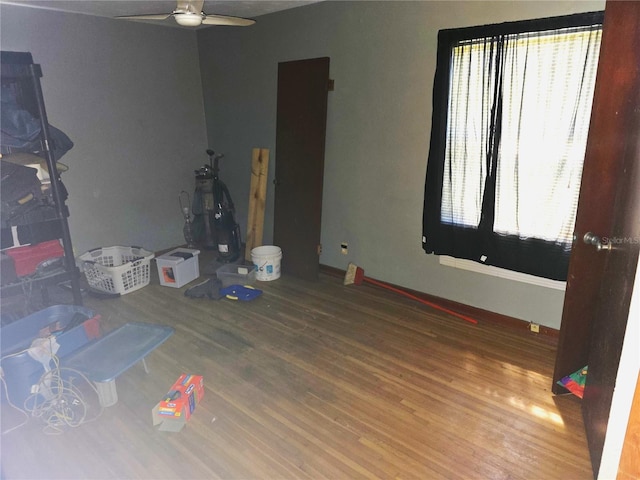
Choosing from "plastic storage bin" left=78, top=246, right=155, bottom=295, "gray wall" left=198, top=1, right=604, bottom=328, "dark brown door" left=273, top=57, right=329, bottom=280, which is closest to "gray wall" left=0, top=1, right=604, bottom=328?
"gray wall" left=198, top=1, right=604, bottom=328

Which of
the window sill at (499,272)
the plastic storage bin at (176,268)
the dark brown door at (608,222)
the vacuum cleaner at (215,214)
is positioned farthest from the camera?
the vacuum cleaner at (215,214)

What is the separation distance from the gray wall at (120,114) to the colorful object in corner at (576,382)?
3814 millimetres

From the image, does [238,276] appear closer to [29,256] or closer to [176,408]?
[29,256]

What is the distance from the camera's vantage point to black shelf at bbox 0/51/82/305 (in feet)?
8.14

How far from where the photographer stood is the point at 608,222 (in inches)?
74.7

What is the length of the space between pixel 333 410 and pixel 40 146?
2.38 metres

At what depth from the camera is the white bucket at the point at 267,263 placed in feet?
12.3

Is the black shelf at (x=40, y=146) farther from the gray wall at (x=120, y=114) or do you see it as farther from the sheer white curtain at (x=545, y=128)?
the sheer white curtain at (x=545, y=128)

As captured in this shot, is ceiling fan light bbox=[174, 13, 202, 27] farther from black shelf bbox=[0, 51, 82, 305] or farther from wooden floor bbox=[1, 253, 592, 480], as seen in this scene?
wooden floor bbox=[1, 253, 592, 480]

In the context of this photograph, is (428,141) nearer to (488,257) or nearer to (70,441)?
(488,257)

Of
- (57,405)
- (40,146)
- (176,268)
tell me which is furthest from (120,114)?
(57,405)

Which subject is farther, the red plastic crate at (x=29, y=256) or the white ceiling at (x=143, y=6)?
the white ceiling at (x=143, y=6)

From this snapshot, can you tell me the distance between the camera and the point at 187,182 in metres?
4.59

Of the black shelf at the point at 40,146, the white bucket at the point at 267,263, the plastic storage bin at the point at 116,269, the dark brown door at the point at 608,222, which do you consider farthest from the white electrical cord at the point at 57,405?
the dark brown door at the point at 608,222
